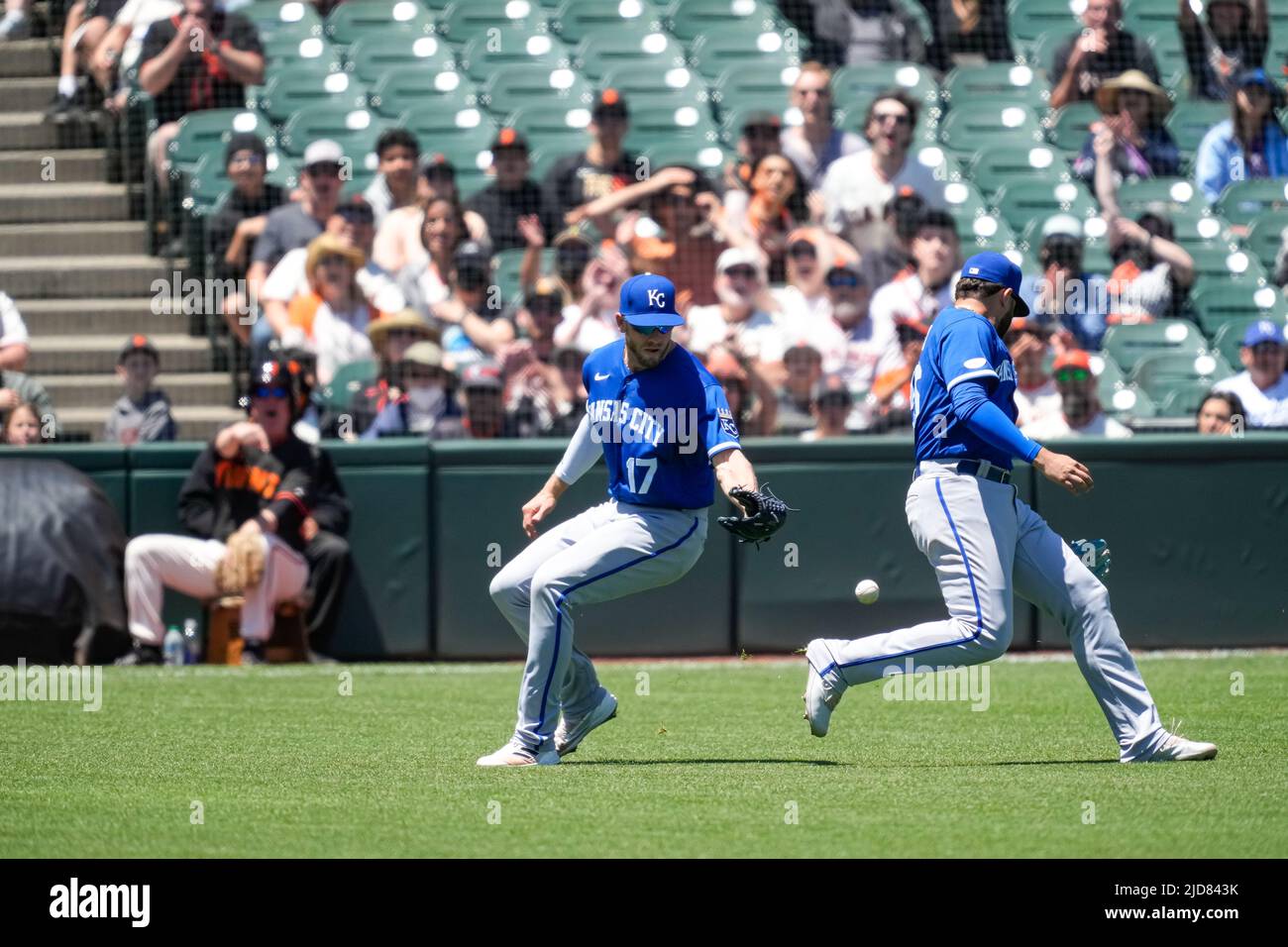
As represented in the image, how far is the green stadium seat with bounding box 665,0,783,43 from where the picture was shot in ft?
51.4

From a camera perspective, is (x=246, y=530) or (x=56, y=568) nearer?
(x=56, y=568)

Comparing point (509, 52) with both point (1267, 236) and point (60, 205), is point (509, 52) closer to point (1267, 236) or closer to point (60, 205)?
point (60, 205)

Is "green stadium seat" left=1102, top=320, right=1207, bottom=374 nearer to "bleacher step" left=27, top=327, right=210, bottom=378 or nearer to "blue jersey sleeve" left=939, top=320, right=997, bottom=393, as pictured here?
"bleacher step" left=27, top=327, right=210, bottom=378

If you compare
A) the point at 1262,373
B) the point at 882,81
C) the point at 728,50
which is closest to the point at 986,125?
the point at 882,81

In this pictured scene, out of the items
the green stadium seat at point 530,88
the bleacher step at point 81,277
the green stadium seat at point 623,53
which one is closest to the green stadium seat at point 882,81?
the green stadium seat at point 623,53

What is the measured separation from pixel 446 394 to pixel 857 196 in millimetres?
3389

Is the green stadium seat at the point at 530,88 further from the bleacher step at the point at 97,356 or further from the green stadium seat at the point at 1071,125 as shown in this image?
the green stadium seat at the point at 1071,125

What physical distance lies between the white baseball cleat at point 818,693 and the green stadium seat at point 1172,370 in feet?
21.5

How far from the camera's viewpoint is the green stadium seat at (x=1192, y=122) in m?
15.0

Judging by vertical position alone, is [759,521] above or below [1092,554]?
above

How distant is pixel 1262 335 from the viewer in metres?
12.4

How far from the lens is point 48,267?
47.2 ft

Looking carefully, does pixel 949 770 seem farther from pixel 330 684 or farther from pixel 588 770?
pixel 330 684

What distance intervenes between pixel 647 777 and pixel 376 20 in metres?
10.2
